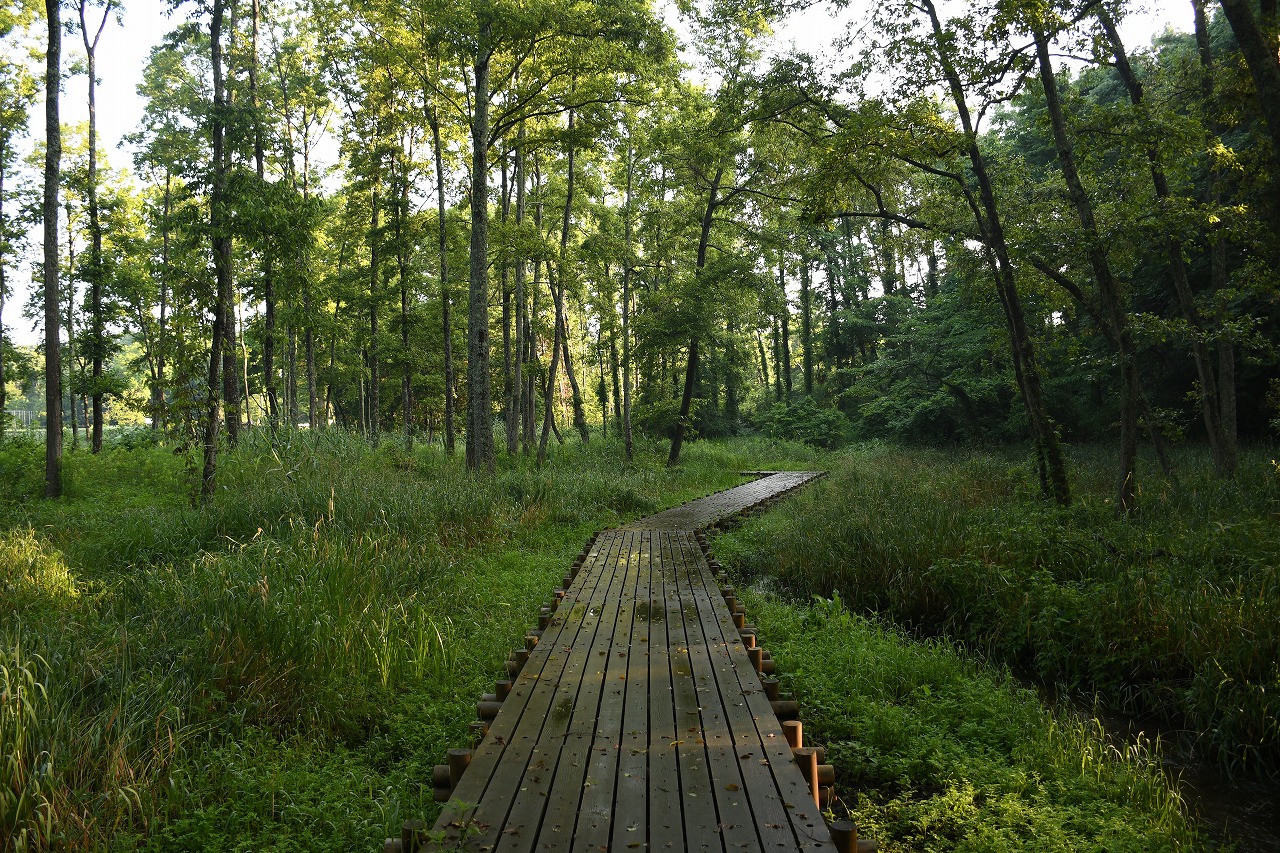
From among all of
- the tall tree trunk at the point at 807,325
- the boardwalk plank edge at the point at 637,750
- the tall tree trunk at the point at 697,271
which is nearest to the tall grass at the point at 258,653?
the boardwalk plank edge at the point at 637,750

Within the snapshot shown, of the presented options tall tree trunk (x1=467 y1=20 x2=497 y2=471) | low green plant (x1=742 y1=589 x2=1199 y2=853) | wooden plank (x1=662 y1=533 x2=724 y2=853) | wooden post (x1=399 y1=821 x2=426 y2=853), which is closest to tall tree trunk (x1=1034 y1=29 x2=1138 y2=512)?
low green plant (x1=742 y1=589 x2=1199 y2=853)

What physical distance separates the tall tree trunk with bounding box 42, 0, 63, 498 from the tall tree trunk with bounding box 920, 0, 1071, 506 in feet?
51.4

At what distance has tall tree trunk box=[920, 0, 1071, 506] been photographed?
955 centimetres

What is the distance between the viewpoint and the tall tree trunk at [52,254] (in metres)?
12.3

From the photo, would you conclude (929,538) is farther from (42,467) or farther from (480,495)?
(42,467)

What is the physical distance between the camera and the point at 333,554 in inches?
237

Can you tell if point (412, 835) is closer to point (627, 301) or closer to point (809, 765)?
point (809, 765)

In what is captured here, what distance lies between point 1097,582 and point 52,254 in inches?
706

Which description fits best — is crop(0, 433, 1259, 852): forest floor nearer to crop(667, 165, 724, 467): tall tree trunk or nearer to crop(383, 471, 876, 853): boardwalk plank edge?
crop(383, 471, 876, 853): boardwalk plank edge

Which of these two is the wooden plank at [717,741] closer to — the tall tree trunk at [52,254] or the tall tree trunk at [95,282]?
the tall tree trunk at [52,254]

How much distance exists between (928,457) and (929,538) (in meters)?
13.3

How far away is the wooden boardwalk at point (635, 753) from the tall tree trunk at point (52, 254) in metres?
12.5

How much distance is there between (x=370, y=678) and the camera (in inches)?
191

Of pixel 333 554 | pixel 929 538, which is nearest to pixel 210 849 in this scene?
pixel 333 554
